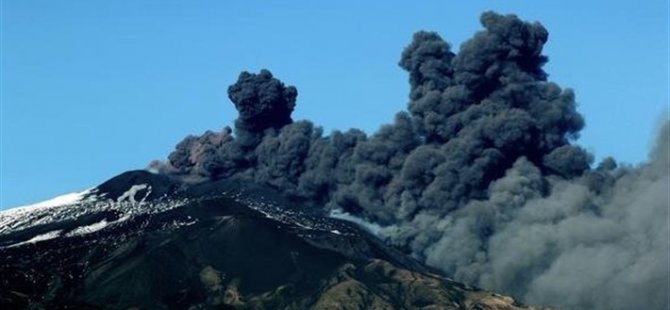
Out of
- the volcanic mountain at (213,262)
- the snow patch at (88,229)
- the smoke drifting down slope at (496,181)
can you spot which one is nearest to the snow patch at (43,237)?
the volcanic mountain at (213,262)

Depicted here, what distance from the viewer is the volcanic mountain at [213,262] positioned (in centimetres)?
9462

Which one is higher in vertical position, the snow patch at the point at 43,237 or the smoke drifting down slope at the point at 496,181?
the smoke drifting down slope at the point at 496,181

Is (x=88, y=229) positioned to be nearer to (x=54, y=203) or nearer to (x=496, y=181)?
(x=54, y=203)

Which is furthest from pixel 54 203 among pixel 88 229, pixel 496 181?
pixel 496 181

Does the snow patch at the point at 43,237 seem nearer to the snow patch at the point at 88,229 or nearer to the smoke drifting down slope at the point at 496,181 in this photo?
the snow patch at the point at 88,229

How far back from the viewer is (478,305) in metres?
91.7

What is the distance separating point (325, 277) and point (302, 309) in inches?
268

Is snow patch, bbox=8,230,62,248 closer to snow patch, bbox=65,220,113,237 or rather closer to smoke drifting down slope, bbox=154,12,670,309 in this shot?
snow patch, bbox=65,220,113,237

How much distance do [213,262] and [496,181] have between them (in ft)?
88.5

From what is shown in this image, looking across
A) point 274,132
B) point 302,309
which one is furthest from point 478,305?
point 274,132

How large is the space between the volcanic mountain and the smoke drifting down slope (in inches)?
122

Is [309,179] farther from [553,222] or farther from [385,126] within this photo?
[553,222]

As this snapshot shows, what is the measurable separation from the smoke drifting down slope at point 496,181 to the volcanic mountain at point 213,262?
3.10m

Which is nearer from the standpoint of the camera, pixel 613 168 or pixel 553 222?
pixel 553 222
